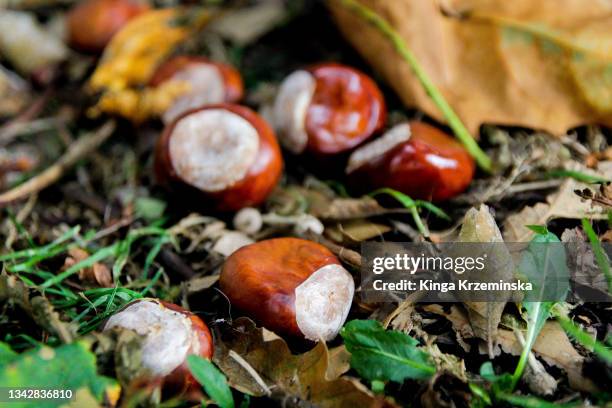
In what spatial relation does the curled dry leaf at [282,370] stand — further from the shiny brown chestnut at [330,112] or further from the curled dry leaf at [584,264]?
the shiny brown chestnut at [330,112]

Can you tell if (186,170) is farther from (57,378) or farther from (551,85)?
(551,85)

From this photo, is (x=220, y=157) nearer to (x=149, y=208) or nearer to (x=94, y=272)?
(x=149, y=208)

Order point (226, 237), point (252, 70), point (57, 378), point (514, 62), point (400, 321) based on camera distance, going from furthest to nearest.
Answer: point (252, 70) < point (514, 62) < point (226, 237) < point (400, 321) < point (57, 378)

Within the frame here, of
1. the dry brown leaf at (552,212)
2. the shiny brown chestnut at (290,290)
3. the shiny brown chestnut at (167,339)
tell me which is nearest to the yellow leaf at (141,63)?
the shiny brown chestnut at (290,290)

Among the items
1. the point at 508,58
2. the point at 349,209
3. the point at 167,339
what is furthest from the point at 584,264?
the point at 167,339

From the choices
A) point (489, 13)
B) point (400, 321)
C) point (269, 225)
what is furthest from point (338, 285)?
point (489, 13)
